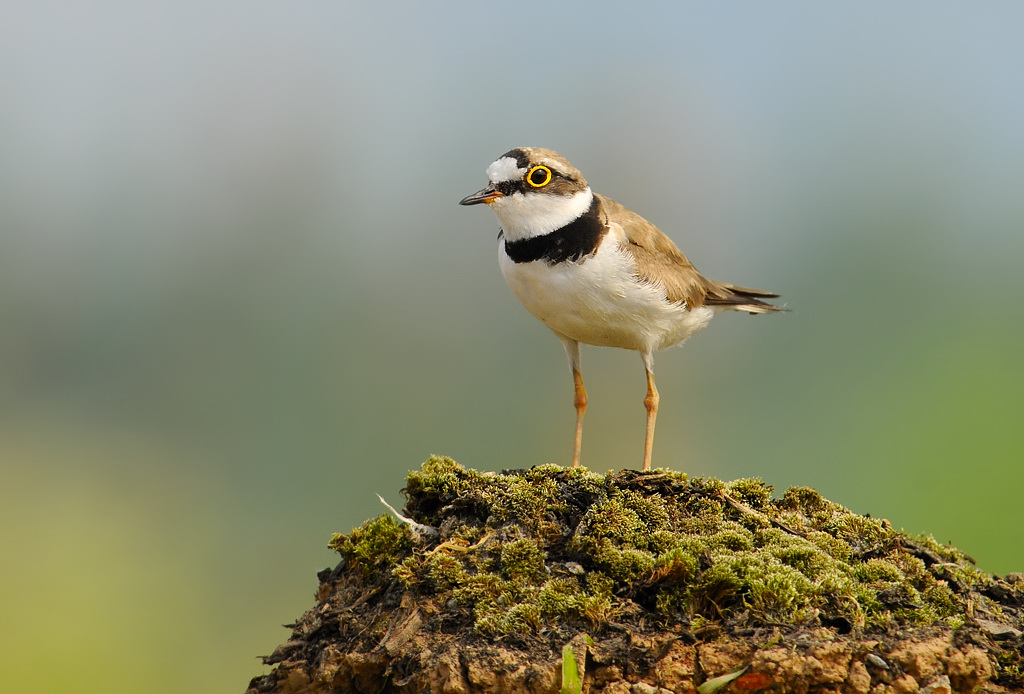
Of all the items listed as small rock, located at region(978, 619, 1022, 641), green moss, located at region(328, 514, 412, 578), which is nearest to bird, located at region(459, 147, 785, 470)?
green moss, located at region(328, 514, 412, 578)

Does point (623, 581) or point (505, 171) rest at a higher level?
point (505, 171)

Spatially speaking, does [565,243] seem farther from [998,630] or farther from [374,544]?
[998,630]

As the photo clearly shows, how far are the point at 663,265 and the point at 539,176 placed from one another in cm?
124

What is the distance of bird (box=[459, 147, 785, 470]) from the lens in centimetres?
636

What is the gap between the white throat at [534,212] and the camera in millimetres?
6352

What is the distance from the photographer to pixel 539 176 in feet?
20.9

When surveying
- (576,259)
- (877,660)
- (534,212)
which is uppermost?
(534,212)

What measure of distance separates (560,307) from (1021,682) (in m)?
3.64

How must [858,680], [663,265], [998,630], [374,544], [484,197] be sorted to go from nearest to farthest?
1. [858,680]
2. [998,630]
3. [374,544]
4. [484,197]
5. [663,265]

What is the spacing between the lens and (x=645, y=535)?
418 centimetres

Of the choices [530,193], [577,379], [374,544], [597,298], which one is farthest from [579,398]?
[374,544]

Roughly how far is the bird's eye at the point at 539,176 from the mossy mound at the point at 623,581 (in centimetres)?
237

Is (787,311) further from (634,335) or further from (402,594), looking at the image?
(402,594)

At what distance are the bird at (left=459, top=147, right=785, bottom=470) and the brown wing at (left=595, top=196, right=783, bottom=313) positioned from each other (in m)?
0.01
